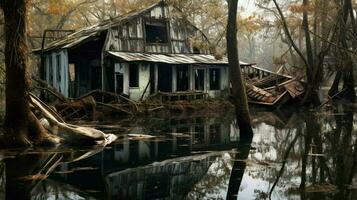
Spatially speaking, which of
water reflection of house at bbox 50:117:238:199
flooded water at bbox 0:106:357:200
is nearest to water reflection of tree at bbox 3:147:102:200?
flooded water at bbox 0:106:357:200

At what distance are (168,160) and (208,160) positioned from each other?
3.82 ft

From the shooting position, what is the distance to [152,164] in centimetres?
1180

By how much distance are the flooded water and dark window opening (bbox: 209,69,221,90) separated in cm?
1614

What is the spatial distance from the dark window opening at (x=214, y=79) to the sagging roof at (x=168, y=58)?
1.17 metres

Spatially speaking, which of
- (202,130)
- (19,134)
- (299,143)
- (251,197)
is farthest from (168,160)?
(202,130)

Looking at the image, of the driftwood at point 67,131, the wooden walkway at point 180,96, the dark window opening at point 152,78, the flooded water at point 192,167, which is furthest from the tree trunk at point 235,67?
the dark window opening at point 152,78

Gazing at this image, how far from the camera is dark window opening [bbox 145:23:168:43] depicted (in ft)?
106

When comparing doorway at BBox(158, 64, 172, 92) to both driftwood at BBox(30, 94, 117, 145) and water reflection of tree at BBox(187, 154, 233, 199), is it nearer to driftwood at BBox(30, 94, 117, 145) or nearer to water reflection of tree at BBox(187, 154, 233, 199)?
driftwood at BBox(30, 94, 117, 145)

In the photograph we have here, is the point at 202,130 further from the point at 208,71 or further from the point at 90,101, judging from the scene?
the point at 208,71

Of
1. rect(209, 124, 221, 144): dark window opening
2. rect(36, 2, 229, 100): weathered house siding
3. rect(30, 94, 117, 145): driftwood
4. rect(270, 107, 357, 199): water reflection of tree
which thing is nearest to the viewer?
rect(270, 107, 357, 199): water reflection of tree

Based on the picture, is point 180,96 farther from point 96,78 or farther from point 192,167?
point 192,167

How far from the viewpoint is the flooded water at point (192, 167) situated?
9008mm

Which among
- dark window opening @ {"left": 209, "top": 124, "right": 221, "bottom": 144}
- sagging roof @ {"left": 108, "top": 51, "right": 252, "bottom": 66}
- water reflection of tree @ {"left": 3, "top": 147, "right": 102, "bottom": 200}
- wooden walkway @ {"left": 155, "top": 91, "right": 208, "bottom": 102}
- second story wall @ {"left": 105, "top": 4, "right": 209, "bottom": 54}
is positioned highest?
second story wall @ {"left": 105, "top": 4, "right": 209, "bottom": 54}

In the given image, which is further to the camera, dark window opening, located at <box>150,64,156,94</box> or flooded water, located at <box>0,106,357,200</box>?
dark window opening, located at <box>150,64,156,94</box>
